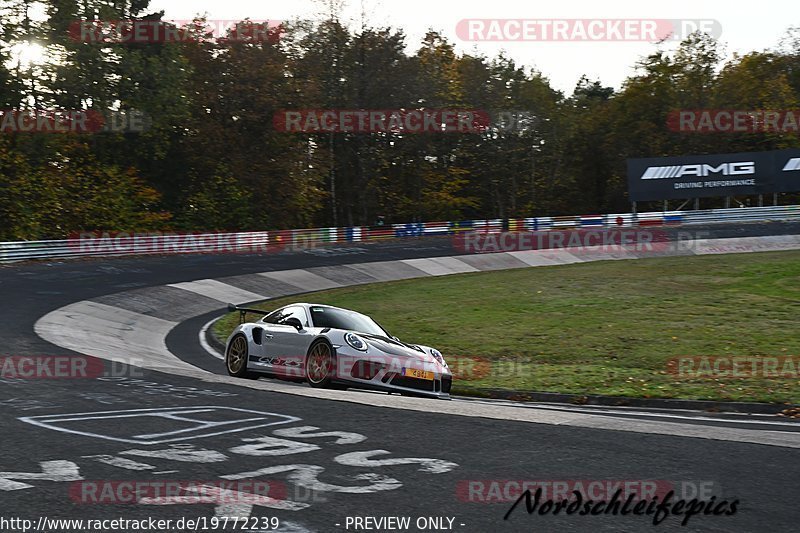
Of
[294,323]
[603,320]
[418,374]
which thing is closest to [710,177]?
[603,320]

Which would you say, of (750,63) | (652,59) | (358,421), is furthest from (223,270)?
(750,63)

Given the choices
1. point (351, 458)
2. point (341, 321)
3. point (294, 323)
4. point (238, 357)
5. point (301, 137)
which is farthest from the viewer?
point (301, 137)

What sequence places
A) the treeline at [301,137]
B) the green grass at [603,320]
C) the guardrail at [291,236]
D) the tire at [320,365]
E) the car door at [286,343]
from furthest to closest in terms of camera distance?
the treeline at [301,137], the guardrail at [291,236], the green grass at [603,320], the car door at [286,343], the tire at [320,365]

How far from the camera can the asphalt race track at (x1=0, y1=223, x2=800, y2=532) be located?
5.30 meters

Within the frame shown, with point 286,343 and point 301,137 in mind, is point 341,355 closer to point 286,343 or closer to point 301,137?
point 286,343

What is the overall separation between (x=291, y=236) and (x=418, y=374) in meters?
34.8

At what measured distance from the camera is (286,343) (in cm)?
1374

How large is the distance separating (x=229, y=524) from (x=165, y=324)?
69.2ft

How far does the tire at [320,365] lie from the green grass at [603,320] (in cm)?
309

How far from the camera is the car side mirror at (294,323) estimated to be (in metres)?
13.7

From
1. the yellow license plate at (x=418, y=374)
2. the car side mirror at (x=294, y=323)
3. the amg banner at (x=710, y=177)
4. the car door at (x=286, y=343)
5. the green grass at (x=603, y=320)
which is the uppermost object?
the amg banner at (x=710, y=177)

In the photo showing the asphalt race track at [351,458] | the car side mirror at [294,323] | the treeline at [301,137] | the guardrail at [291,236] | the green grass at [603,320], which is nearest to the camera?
the asphalt race track at [351,458]

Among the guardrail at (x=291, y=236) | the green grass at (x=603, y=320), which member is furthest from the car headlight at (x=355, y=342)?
the guardrail at (x=291, y=236)

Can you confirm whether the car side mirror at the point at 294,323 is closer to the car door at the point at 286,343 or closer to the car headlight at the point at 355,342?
the car door at the point at 286,343
